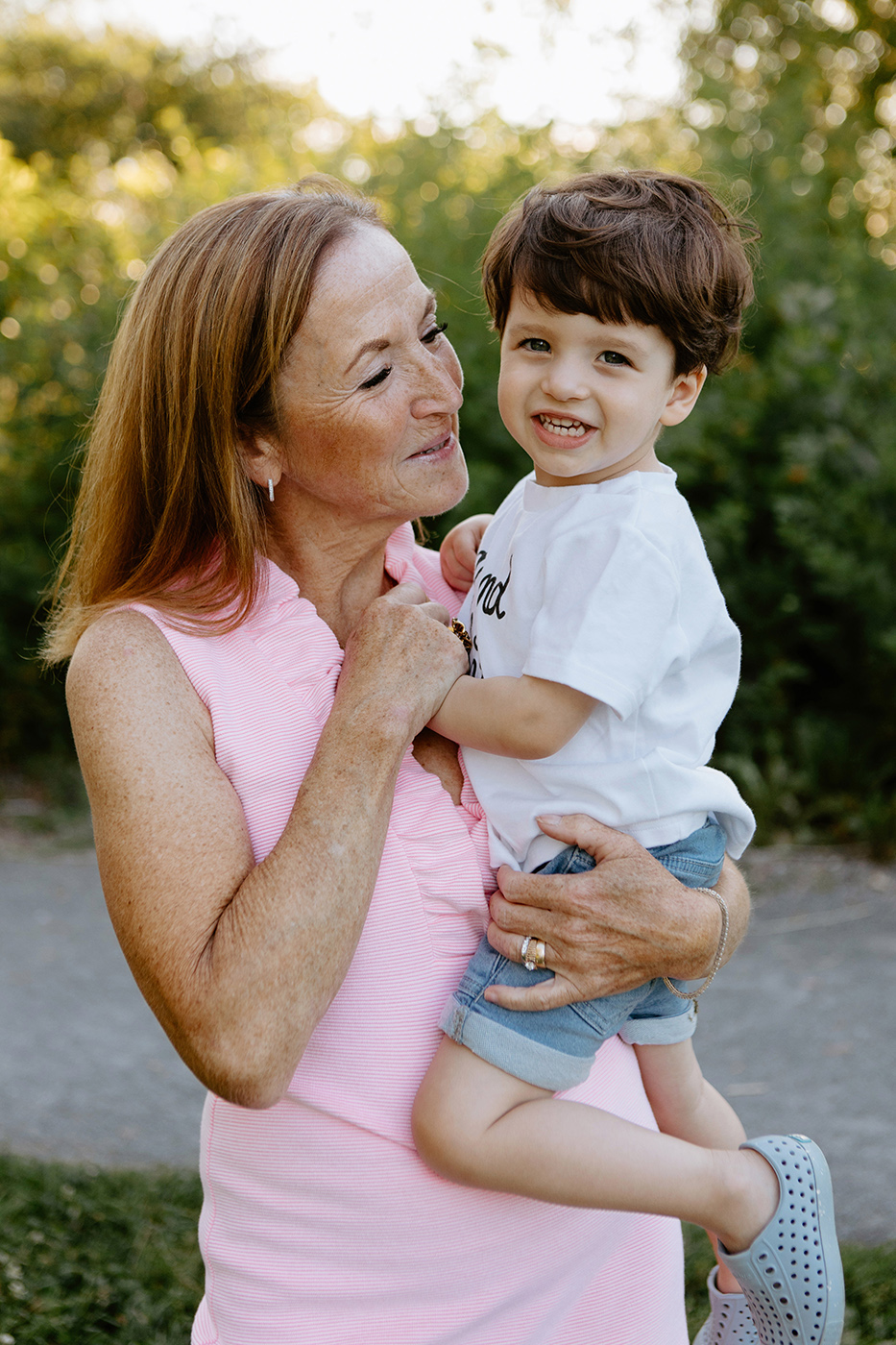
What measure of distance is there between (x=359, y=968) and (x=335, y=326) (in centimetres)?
101

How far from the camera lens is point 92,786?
5.51 feet

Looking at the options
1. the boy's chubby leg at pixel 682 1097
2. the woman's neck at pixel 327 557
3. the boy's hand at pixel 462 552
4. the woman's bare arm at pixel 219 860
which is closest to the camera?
the woman's bare arm at pixel 219 860

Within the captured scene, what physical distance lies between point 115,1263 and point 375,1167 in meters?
1.87

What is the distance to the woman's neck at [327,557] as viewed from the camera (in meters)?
2.12

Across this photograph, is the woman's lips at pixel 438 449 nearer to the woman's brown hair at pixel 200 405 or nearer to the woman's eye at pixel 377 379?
the woman's eye at pixel 377 379

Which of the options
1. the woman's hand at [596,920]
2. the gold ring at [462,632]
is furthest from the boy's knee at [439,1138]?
the gold ring at [462,632]

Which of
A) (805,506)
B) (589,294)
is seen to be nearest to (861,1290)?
(589,294)

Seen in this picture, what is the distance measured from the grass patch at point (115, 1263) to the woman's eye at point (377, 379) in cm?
231

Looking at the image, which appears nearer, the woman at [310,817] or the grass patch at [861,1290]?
the woman at [310,817]

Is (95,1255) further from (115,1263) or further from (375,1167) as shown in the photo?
(375,1167)

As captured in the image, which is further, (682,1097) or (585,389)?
(682,1097)

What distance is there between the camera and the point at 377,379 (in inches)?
78.5

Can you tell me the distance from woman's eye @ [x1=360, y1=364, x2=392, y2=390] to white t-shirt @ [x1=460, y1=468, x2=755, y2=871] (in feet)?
1.06

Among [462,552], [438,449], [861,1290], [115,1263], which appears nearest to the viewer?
[438,449]
